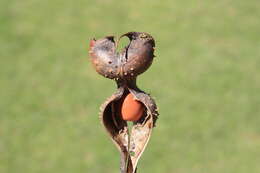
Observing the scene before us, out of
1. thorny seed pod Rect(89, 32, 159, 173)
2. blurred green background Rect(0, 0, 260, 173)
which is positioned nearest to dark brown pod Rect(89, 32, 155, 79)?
thorny seed pod Rect(89, 32, 159, 173)

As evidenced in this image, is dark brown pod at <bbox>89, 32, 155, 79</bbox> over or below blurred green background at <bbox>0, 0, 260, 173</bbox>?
below

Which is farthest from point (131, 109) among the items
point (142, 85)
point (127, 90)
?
point (142, 85)

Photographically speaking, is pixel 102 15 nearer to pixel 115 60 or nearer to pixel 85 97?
pixel 85 97

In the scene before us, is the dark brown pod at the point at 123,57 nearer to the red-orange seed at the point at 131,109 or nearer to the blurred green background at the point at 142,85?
the red-orange seed at the point at 131,109

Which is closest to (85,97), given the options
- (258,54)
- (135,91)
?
(258,54)

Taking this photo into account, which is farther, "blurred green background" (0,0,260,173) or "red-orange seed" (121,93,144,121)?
"blurred green background" (0,0,260,173)

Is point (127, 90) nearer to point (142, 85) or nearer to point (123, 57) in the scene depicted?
point (123, 57)

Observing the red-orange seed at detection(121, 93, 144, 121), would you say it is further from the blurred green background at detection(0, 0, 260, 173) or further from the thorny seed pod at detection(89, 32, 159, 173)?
the blurred green background at detection(0, 0, 260, 173)

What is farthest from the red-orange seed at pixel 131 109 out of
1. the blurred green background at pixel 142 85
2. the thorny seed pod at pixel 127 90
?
the blurred green background at pixel 142 85
